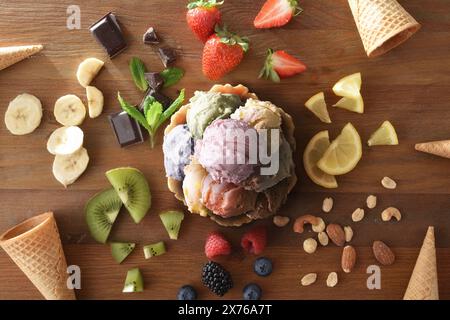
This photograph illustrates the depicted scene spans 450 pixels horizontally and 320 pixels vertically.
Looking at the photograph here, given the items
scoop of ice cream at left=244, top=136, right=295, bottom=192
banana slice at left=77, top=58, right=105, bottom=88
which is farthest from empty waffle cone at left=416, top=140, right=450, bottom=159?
banana slice at left=77, top=58, right=105, bottom=88

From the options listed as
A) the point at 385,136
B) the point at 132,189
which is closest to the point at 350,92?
the point at 385,136

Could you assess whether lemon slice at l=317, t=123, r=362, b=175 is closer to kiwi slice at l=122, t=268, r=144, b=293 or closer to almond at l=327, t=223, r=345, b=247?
almond at l=327, t=223, r=345, b=247

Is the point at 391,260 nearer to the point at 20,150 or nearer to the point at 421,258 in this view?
the point at 421,258

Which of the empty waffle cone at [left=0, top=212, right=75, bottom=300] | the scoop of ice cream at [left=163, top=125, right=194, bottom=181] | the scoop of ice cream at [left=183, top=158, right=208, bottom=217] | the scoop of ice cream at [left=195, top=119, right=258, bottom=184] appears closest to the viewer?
the scoop of ice cream at [left=195, top=119, right=258, bottom=184]

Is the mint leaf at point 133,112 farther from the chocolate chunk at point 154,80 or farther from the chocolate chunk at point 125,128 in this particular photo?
the chocolate chunk at point 154,80

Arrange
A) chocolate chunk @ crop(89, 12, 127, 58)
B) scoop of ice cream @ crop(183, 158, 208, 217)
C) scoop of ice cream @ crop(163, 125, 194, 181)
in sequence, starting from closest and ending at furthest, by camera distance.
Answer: scoop of ice cream @ crop(183, 158, 208, 217)
scoop of ice cream @ crop(163, 125, 194, 181)
chocolate chunk @ crop(89, 12, 127, 58)

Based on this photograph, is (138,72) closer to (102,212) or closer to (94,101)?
(94,101)

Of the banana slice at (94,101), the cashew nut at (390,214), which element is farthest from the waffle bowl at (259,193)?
the cashew nut at (390,214)
